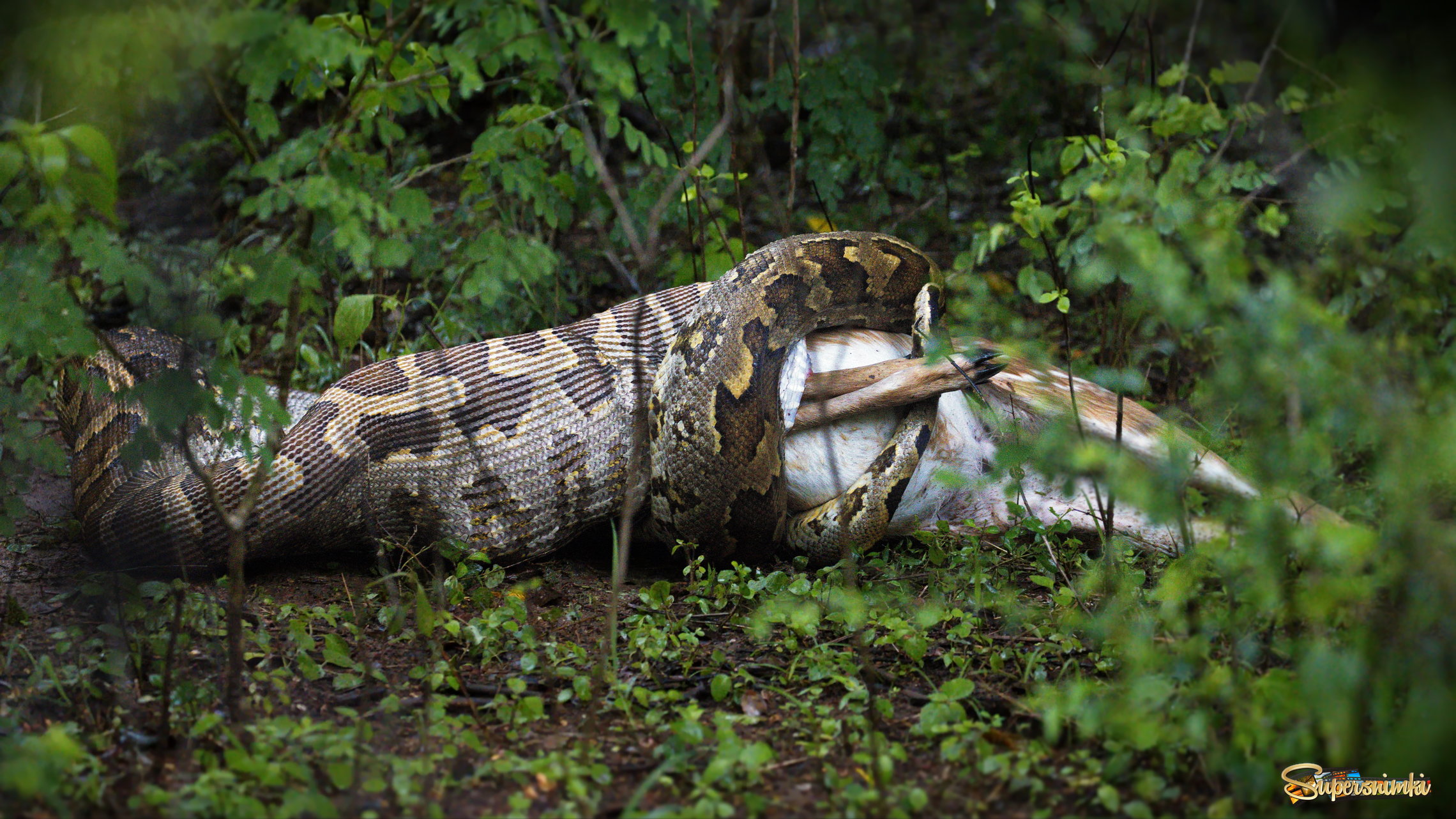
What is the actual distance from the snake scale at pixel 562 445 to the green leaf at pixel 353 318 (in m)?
0.48

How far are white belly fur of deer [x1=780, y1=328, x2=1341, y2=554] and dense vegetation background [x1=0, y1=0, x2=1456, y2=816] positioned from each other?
0.58 feet

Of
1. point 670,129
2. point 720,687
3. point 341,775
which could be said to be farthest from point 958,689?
point 670,129

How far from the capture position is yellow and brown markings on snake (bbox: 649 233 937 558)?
13.4ft

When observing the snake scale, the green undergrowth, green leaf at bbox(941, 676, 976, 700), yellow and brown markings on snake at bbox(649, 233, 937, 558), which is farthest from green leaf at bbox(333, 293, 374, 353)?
green leaf at bbox(941, 676, 976, 700)

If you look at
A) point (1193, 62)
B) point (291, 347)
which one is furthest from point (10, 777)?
point (1193, 62)

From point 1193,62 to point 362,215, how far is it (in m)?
7.66

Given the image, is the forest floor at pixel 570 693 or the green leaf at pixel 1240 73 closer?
→ the forest floor at pixel 570 693

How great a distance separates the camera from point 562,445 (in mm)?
4348

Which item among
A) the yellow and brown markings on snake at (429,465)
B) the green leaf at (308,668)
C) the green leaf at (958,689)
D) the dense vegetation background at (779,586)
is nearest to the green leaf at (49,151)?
the dense vegetation background at (779,586)

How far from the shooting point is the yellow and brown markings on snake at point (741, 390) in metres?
4.09

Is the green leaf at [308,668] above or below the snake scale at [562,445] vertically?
below

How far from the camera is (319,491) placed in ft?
13.6
